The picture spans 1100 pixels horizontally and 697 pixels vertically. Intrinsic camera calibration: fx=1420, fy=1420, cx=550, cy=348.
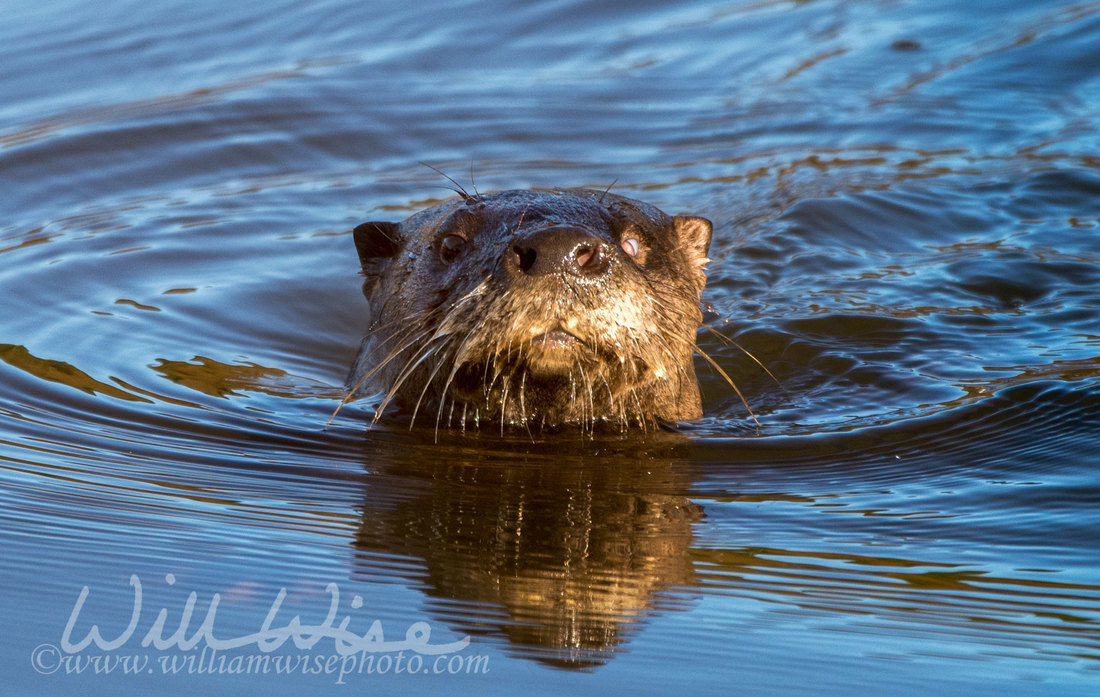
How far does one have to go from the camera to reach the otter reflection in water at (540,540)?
276cm

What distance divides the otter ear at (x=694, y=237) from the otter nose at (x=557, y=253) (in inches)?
49.8

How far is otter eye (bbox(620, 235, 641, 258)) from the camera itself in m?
4.39

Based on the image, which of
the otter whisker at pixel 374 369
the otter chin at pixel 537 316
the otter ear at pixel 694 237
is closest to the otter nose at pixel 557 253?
the otter chin at pixel 537 316

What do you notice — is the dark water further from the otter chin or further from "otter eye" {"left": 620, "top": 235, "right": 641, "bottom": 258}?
"otter eye" {"left": 620, "top": 235, "right": 641, "bottom": 258}

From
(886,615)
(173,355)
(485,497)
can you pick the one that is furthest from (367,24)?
(886,615)

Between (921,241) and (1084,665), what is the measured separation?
5067mm

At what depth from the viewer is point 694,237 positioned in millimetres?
5141

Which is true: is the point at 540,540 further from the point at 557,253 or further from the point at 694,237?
the point at 694,237

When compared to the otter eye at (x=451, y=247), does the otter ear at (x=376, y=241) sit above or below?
above

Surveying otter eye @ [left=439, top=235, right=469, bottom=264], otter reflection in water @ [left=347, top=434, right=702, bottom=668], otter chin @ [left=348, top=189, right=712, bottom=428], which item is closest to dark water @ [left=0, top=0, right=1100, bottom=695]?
otter reflection in water @ [left=347, top=434, right=702, bottom=668]

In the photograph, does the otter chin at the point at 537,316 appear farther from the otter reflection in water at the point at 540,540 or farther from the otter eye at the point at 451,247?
the otter reflection in water at the point at 540,540

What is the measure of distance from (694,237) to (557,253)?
1525 millimetres

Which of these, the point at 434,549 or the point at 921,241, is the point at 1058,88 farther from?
the point at 434,549

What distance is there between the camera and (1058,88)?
366 inches
